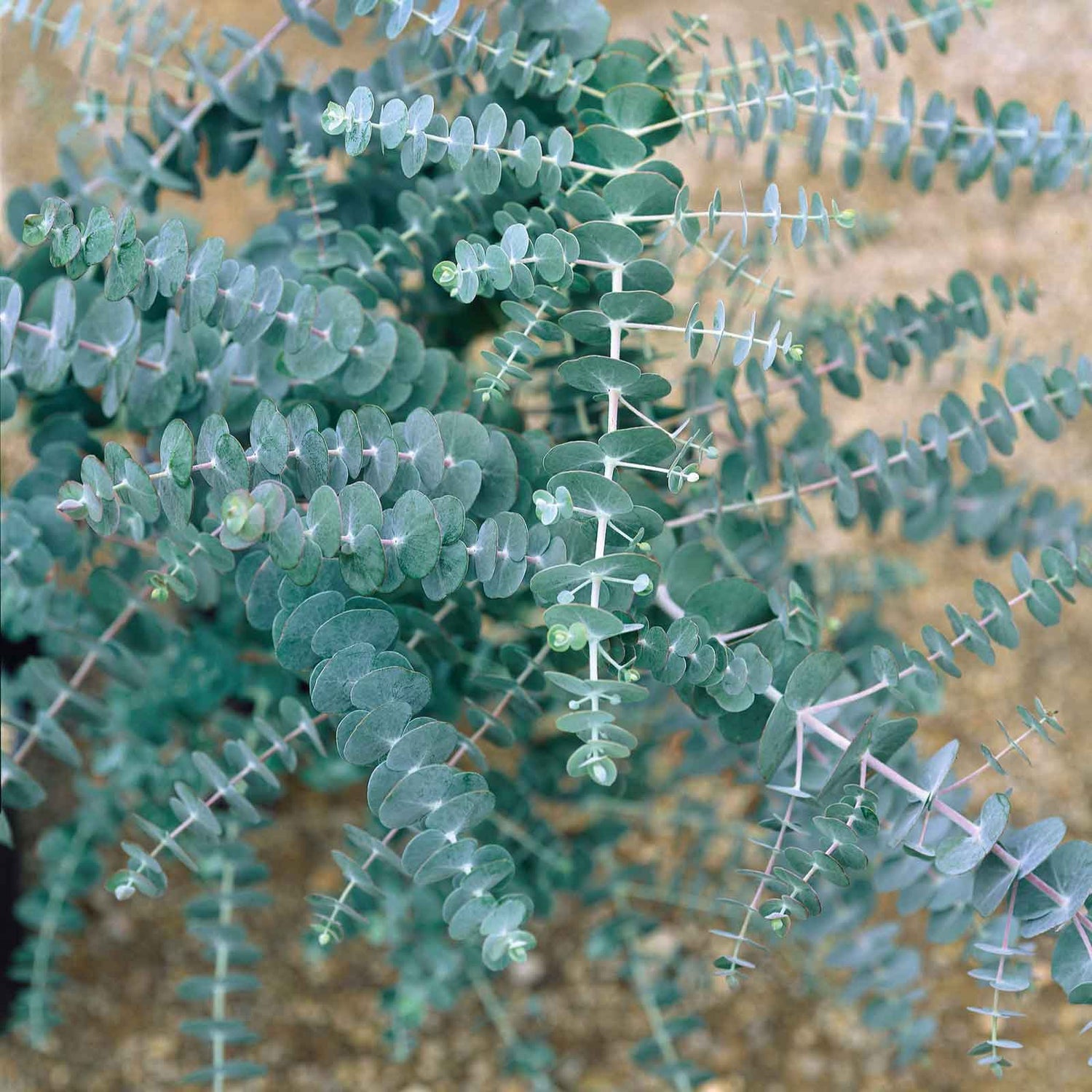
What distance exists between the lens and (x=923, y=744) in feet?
3.87

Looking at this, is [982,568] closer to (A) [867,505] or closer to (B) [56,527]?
(A) [867,505]

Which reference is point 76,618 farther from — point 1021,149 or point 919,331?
point 1021,149

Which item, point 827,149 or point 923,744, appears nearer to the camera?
point 923,744

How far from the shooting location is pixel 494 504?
570 mm

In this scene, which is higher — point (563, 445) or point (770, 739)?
point (563, 445)

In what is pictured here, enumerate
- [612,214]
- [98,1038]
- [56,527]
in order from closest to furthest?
[612,214] → [56,527] → [98,1038]

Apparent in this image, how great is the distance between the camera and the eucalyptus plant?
1.62ft

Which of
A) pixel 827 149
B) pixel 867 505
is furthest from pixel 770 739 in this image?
pixel 827 149

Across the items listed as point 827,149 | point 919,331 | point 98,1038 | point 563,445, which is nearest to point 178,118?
point 563,445

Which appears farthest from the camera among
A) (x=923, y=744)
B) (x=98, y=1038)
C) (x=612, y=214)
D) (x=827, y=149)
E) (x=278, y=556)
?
(x=827, y=149)

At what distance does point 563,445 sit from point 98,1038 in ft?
2.88

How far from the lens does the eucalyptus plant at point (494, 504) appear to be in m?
0.49

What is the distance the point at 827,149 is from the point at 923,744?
81 cm

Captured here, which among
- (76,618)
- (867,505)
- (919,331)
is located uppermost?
(919,331)
